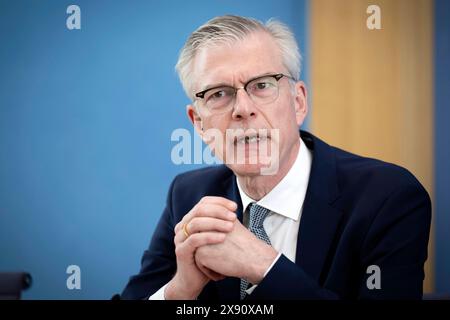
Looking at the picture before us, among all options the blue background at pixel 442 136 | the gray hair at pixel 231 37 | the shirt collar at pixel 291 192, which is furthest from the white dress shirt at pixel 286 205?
the blue background at pixel 442 136

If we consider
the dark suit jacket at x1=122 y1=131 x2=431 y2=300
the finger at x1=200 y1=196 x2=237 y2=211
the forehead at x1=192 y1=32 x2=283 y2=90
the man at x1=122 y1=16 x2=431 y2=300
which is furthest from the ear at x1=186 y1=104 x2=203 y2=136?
the finger at x1=200 y1=196 x2=237 y2=211

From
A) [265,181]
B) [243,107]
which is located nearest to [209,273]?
[265,181]

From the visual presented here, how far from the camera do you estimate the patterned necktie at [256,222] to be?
50.5 inches

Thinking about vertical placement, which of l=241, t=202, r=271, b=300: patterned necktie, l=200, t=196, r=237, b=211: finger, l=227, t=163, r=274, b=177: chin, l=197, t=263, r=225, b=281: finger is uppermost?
l=227, t=163, r=274, b=177: chin

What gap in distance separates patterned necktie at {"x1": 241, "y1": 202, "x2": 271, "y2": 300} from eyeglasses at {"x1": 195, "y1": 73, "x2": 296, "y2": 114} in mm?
289

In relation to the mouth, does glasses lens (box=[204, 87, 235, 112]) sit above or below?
above

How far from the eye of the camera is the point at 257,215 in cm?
133

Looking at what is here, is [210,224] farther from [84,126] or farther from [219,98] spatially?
[84,126]

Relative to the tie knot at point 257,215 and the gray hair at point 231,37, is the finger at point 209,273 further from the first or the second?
the gray hair at point 231,37

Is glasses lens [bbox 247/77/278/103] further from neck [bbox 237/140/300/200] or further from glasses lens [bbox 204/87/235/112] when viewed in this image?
neck [bbox 237/140/300/200]

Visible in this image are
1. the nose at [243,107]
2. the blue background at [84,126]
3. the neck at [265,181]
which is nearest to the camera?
the nose at [243,107]

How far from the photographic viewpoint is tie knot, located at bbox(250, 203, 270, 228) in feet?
4.31
